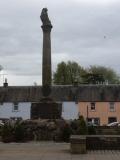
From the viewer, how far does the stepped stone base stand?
2875 cm

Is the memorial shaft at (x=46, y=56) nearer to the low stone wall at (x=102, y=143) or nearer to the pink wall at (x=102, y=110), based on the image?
the low stone wall at (x=102, y=143)

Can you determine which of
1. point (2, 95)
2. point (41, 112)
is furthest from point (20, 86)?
point (41, 112)

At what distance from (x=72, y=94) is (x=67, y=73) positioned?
35830 millimetres

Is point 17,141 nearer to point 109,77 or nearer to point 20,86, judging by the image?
point 20,86

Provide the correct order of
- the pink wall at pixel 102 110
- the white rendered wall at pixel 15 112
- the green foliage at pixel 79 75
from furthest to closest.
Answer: the green foliage at pixel 79 75 → the white rendered wall at pixel 15 112 → the pink wall at pixel 102 110

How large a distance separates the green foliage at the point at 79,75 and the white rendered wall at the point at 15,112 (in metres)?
31.3

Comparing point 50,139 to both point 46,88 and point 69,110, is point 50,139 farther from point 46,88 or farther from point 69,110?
point 69,110

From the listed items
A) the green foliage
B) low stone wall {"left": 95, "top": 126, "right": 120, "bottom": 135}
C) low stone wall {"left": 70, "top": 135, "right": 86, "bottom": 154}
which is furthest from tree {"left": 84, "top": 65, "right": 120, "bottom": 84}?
low stone wall {"left": 70, "top": 135, "right": 86, "bottom": 154}

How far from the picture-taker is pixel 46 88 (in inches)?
1180

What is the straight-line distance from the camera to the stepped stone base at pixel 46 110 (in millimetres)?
28750

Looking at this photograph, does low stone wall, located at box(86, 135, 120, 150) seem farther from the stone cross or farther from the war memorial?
the stone cross

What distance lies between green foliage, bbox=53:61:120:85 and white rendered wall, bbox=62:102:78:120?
31350 mm

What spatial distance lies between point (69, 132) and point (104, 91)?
54.2 m

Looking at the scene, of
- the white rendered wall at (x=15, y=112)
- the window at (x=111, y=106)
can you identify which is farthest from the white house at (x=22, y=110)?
the window at (x=111, y=106)
